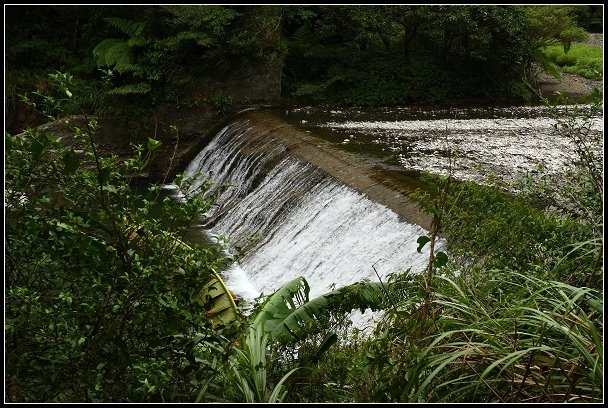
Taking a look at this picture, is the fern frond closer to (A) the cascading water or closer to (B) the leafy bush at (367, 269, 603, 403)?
(A) the cascading water

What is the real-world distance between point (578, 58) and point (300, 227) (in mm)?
16835

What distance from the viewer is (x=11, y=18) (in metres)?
17.8

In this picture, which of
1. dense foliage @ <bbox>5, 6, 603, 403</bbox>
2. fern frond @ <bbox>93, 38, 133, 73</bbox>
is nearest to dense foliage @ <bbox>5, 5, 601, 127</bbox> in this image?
fern frond @ <bbox>93, 38, 133, 73</bbox>

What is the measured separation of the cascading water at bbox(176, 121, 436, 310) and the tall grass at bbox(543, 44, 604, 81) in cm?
1265

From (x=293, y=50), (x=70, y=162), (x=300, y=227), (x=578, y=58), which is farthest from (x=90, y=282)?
(x=578, y=58)

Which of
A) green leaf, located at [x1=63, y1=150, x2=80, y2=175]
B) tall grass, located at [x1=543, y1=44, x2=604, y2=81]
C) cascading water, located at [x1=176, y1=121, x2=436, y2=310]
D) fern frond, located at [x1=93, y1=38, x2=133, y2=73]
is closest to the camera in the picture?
green leaf, located at [x1=63, y1=150, x2=80, y2=175]

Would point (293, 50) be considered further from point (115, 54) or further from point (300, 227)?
point (300, 227)

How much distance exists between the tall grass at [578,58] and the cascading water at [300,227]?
12.6 m

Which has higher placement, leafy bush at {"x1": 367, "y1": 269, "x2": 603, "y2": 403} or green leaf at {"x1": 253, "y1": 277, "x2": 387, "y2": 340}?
leafy bush at {"x1": 367, "y1": 269, "x2": 603, "y2": 403}

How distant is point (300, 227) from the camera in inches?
374

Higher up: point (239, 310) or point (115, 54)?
point (115, 54)

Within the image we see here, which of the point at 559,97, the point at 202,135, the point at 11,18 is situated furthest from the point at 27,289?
the point at 11,18

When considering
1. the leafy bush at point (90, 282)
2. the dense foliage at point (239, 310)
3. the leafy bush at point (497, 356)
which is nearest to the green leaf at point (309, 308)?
the dense foliage at point (239, 310)

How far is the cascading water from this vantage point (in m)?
7.94
